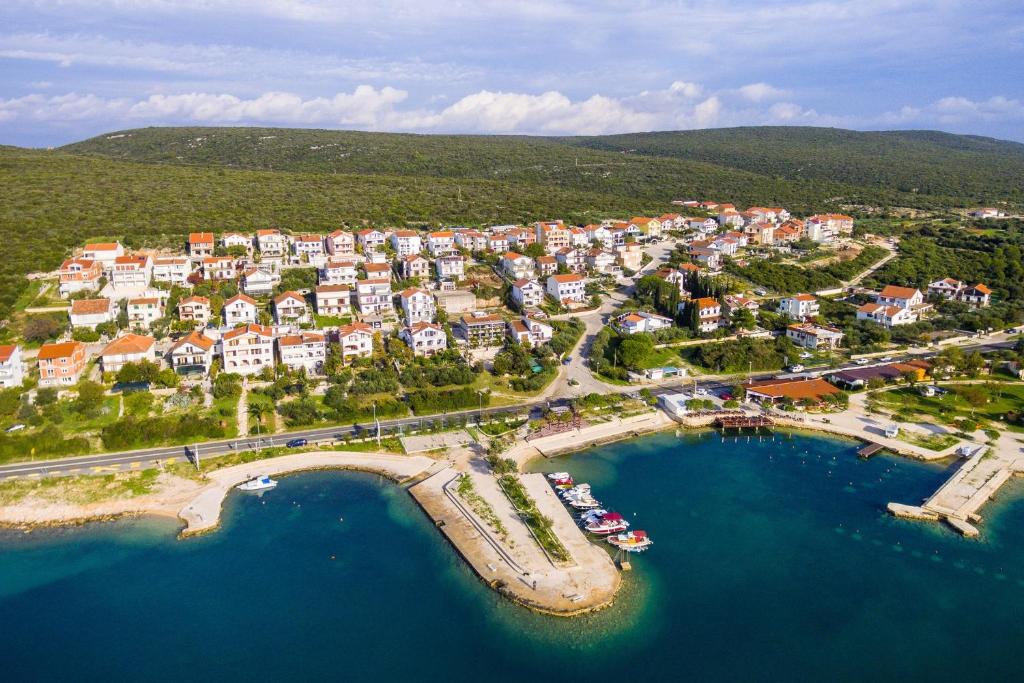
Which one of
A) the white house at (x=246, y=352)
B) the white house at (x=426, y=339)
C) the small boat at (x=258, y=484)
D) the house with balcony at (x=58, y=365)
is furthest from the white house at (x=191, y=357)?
the small boat at (x=258, y=484)

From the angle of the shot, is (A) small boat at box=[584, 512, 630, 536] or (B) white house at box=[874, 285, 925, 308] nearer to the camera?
(A) small boat at box=[584, 512, 630, 536]

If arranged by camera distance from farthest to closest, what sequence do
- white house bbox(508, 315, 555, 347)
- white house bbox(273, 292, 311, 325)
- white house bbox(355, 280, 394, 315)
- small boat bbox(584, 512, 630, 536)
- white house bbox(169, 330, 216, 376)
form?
white house bbox(355, 280, 394, 315) < white house bbox(273, 292, 311, 325) < white house bbox(508, 315, 555, 347) < white house bbox(169, 330, 216, 376) < small boat bbox(584, 512, 630, 536)

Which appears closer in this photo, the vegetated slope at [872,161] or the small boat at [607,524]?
the small boat at [607,524]

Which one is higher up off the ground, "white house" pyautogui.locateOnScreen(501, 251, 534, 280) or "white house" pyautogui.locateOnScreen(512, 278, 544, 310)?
"white house" pyautogui.locateOnScreen(501, 251, 534, 280)

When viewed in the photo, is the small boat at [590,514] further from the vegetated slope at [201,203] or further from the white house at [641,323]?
the vegetated slope at [201,203]

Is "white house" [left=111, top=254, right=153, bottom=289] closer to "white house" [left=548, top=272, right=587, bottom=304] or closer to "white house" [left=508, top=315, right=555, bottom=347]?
"white house" [left=508, top=315, right=555, bottom=347]

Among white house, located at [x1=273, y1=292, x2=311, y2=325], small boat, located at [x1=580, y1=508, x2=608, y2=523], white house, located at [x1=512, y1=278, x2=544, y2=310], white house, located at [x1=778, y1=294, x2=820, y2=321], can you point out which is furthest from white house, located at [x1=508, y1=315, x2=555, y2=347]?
white house, located at [x1=778, y1=294, x2=820, y2=321]
